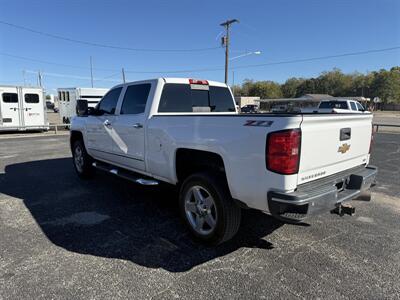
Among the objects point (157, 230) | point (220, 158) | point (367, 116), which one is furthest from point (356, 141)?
point (157, 230)

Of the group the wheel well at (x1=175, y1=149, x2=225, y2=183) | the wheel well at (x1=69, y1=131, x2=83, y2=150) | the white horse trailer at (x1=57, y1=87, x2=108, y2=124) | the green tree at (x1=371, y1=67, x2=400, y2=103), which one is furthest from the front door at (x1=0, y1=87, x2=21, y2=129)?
the green tree at (x1=371, y1=67, x2=400, y2=103)

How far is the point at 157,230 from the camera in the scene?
13.2ft

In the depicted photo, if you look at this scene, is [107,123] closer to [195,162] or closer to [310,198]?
[195,162]

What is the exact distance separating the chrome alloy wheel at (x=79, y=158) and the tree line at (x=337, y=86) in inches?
4140

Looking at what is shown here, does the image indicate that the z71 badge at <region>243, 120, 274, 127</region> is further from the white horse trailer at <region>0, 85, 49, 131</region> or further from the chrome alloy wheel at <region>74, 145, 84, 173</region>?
the white horse trailer at <region>0, 85, 49, 131</region>

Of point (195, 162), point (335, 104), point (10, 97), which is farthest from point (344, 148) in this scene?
point (335, 104)

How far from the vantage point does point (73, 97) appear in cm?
2120

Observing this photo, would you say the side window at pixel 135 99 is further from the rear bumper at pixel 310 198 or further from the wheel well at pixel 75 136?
the rear bumper at pixel 310 198

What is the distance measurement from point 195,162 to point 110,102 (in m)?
2.64

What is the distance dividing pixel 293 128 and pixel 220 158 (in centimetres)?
97

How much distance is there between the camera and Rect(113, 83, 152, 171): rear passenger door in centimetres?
455

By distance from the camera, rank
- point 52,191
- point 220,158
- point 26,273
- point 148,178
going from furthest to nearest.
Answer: point 52,191 < point 148,178 < point 220,158 < point 26,273

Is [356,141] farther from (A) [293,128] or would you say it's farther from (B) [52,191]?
(B) [52,191]

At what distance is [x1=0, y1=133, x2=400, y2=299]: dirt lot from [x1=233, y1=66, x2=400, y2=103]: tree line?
10429 cm
